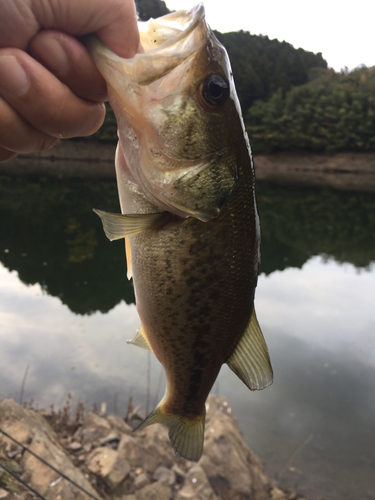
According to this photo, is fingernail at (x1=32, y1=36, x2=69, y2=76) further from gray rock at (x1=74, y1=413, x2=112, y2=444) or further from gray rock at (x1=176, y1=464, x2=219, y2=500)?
gray rock at (x1=74, y1=413, x2=112, y2=444)

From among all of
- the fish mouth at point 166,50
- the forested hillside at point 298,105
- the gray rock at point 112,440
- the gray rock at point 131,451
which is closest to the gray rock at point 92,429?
the gray rock at point 112,440

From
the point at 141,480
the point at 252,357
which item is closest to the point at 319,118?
the point at 141,480

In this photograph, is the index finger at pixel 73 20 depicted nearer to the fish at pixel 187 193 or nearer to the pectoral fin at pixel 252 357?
the fish at pixel 187 193

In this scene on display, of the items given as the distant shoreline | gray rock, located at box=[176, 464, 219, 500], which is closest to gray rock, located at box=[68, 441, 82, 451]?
gray rock, located at box=[176, 464, 219, 500]

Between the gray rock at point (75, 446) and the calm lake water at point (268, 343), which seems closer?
the gray rock at point (75, 446)

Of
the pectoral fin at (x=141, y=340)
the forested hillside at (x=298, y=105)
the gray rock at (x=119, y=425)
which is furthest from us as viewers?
the forested hillside at (x=298, y=105)

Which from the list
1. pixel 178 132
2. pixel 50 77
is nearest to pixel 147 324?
pixel 178 132
